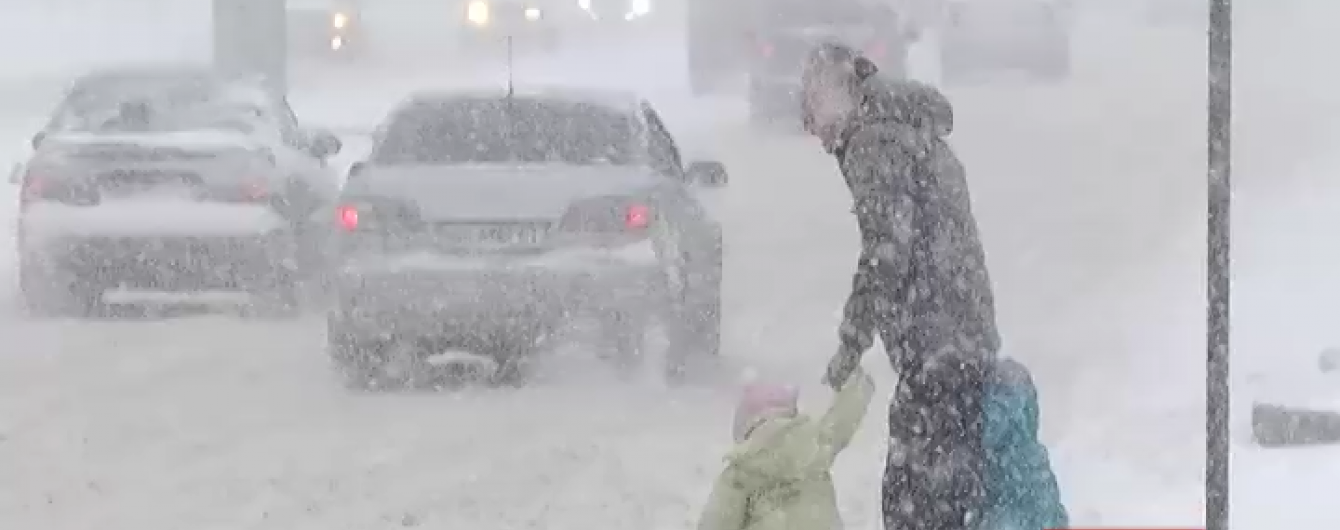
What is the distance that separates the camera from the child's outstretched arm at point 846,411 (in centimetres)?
354

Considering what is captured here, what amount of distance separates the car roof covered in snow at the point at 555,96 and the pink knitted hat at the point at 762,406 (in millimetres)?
4426

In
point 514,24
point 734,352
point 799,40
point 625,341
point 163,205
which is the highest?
point 514,24

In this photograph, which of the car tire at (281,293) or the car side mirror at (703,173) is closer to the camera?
the car side mirror at (703,173)

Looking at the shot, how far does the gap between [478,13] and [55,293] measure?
682 cm

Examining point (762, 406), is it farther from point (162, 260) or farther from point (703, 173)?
point (162, 260)

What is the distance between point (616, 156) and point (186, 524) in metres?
2.38

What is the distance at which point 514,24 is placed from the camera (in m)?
14.7

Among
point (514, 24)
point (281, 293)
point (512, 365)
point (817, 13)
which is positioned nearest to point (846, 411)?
point (512, 365)

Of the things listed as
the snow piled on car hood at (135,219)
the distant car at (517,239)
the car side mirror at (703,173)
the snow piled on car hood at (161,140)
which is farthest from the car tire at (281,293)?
the car side mirror at (703,173)

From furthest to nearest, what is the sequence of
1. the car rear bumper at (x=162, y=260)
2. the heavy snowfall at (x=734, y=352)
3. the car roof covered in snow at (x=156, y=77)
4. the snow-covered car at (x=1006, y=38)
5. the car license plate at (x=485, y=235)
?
the snow-covered car at (x=1006, y=38) < the car roof covered in snow at (x=156, y=77) < the car rear bumper at (x=162, y=260) < the car license plate at (x=485, y=235) < the heavy snowfall at (x=734, y=352)

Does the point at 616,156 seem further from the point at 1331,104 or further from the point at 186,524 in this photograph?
the point at 1331,104

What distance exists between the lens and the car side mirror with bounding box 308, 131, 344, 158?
941 centimetres

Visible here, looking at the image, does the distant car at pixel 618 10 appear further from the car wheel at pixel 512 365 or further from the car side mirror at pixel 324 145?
the car wheel at pixel 512 365

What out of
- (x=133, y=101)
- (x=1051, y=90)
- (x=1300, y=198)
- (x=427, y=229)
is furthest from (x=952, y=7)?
(x=427, y=229)
